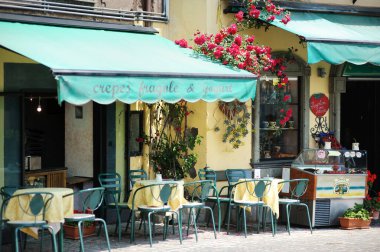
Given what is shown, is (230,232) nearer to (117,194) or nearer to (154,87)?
(117,194)

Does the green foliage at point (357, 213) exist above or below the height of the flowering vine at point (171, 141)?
below

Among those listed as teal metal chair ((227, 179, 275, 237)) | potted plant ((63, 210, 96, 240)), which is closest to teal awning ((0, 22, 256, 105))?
teal metal chair ((227, 179, 275, 237))

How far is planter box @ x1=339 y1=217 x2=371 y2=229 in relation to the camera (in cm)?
1465

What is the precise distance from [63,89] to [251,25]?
17.2 ft

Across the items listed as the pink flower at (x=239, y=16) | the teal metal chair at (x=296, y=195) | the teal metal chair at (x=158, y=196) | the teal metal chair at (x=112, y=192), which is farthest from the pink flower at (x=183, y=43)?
the teal metal chair at (x=296, y=195)

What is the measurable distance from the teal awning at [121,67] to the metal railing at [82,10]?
31cm

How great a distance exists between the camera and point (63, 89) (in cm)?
1095

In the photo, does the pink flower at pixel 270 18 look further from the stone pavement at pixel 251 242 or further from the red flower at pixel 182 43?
the stone pavement at pixel 251 242

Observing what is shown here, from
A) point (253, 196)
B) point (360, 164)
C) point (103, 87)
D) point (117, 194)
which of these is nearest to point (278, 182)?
point (253, 196)

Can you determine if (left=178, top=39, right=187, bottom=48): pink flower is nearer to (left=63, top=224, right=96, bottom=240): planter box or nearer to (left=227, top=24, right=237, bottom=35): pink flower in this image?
(left=227, top=24, right=237, bottom=35): pink flower

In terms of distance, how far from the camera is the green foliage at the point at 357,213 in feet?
48.2

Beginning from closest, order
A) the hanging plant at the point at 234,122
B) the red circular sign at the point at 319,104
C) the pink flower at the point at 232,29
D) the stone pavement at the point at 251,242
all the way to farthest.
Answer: the stone pavement at the point at 251,242 → the pink flower at the point at 232,29 → the hanging plant at the point at 234,122 → the red circular sign at the point at 319,104

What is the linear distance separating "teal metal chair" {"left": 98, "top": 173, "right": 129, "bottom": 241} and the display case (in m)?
2.91

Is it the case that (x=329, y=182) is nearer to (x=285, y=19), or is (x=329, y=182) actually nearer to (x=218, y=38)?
(x=285, y=19)
